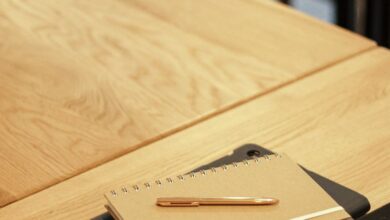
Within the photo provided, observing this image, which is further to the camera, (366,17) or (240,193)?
(366,17)

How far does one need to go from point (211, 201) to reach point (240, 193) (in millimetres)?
37

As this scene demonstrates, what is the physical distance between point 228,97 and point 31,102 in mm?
305

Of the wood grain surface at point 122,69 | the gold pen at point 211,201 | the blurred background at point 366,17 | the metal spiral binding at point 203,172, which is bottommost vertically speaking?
the blurred background at point 366,17

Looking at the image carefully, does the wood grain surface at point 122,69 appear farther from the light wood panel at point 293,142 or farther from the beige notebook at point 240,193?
the beige notebook at point 240,193

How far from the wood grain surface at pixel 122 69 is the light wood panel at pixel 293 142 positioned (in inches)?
1.1

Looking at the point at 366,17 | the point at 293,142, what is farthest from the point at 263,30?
the point at 366,17

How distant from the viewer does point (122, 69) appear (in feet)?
3.97

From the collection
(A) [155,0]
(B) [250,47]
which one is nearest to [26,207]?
(B) [250,47]

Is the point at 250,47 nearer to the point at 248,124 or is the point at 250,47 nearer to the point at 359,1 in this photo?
the point at 248,124

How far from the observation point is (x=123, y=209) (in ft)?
2.53

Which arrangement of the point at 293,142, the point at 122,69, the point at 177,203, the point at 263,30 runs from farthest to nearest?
the point at 263,30, the point at 122,69, the point at 293,142, the point at 177,203

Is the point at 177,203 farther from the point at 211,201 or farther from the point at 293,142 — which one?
the point at 293,142

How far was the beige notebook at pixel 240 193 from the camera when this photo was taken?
2.51 ft

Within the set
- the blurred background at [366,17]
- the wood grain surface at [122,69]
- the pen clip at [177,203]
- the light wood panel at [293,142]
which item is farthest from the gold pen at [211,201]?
the blurred background at [366,17]
